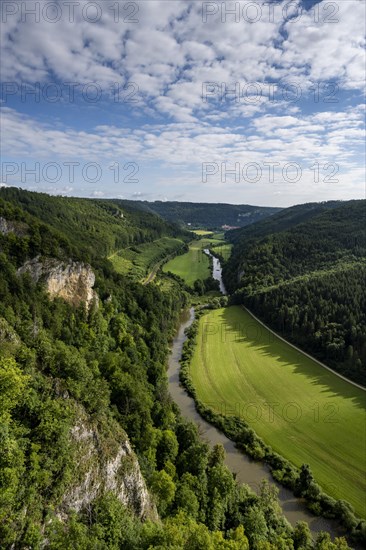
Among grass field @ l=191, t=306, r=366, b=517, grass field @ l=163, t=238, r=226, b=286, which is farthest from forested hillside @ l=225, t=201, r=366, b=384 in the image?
grass field @ l=163, t=238, r=226, b=286

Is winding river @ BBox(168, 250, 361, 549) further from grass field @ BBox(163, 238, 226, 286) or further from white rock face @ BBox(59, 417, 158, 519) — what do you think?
grass field @ BBox(163, 238, 226, 286)

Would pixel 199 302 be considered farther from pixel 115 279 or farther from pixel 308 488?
pixel 308 488

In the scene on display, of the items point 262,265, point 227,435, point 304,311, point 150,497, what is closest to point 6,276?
point 150,497

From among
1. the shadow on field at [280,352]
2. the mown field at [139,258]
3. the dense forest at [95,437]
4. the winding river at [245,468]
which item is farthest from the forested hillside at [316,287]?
the dense forest at [95,437]

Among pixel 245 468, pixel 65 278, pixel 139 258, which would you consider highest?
pixel 139 258

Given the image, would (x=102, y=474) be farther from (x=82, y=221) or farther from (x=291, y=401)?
(x=82, y=221)

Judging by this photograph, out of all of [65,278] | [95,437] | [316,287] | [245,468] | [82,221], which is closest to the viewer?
[95,437]

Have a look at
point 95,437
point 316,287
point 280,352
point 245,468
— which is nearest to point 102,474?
point 95,437
